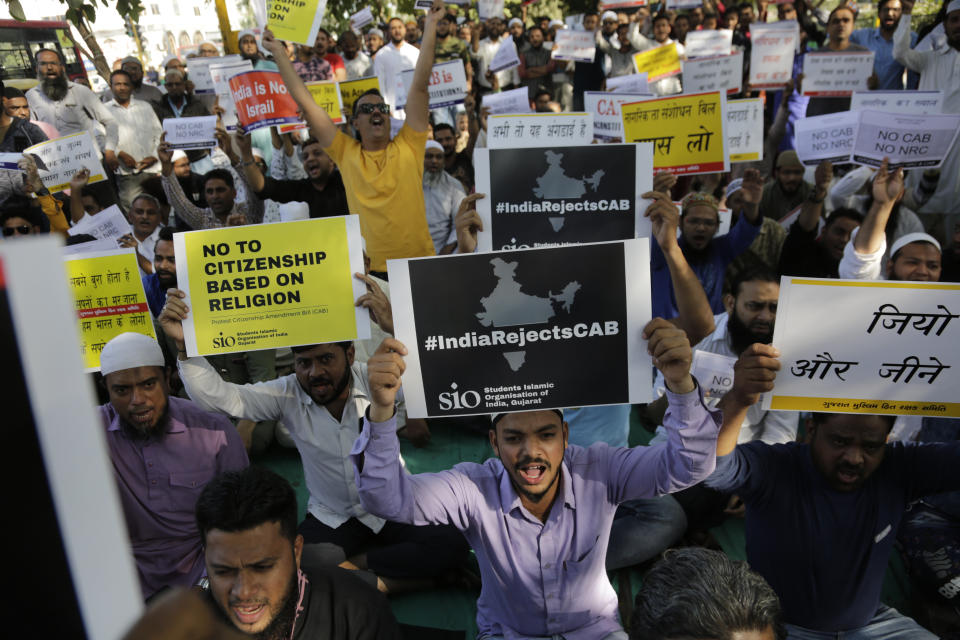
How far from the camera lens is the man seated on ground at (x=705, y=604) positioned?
5.58 ft

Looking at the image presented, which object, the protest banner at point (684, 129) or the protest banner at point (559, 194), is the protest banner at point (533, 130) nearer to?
the protest banner at point (684, 129)

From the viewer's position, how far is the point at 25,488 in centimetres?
52

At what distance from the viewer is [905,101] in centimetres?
513

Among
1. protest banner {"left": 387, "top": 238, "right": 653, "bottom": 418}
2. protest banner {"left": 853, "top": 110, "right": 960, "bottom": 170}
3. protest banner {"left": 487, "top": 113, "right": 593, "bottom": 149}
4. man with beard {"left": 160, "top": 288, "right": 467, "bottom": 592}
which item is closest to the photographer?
protest banner {"left": 387, "top": 238, "right": 653, "bottom": 418}

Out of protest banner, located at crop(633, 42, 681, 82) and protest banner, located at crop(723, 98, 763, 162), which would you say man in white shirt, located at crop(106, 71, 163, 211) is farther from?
protest banner, located at crop(723, 98, 763, 162)

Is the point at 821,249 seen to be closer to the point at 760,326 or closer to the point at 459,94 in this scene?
the point at 760,326

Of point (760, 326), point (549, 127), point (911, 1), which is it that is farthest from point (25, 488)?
point (911, 1)

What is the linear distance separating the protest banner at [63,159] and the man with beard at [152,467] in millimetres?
3354

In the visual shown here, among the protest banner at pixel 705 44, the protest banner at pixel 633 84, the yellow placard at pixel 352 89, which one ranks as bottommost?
the protest banner at pixel 633 84

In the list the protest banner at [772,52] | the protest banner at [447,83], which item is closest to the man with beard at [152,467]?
the protest banner at [447,83]

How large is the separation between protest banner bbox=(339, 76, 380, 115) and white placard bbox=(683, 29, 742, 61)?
442 cm

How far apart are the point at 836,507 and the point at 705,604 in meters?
1.11

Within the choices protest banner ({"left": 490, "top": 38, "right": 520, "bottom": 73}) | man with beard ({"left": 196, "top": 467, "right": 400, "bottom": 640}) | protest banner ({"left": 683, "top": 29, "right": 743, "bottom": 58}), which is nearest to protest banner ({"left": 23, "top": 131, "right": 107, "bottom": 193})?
man with beard ({"left": 196, "top": 467, "right": 400, "bottom": 640})

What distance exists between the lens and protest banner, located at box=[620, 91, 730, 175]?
4.55 meters
